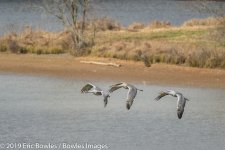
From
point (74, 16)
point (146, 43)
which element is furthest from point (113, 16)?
point (146, 43)

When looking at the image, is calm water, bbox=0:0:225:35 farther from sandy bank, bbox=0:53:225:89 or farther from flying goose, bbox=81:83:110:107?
flying goose, bbox=81:83:110:107

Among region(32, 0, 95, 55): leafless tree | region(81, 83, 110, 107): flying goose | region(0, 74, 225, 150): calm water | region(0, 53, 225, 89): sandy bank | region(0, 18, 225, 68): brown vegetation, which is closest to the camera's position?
region(81, 83, 110, 107): flying goose

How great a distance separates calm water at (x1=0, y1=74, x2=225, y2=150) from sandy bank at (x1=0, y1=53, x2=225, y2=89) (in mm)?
936

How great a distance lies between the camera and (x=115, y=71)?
Answer: 104 feet

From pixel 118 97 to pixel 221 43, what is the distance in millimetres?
6498

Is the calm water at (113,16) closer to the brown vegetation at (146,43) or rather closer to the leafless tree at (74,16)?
the brown vegetation at (146,43)

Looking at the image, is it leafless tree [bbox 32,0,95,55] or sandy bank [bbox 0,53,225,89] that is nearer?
sandy bank [bbox 0,53,225,89]

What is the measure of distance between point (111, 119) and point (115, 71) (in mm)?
7993

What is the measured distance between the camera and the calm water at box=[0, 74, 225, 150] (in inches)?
845

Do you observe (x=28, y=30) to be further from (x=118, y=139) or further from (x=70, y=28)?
(x=118, y=139)

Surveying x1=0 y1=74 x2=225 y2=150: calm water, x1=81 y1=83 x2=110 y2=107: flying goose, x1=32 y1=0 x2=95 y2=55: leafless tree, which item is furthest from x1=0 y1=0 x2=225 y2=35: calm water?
Answer: x1=81 y1=83 x2=110 y2=107: flying goose

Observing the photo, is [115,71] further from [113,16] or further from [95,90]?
[113,16]

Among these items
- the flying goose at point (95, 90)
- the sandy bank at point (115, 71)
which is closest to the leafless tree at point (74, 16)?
the sandy bank at point (115, 71)

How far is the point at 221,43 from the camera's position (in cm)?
3322
